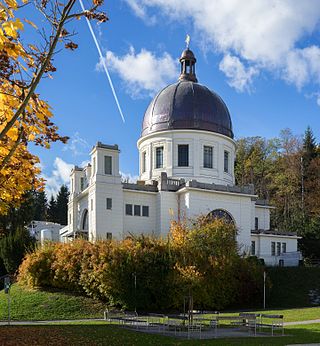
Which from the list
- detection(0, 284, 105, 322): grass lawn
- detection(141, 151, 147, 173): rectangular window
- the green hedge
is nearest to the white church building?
detection(141, 151, 147, 173): rectangular window

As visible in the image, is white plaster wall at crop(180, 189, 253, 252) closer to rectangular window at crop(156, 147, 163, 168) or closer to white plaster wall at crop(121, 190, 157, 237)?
white plaster wall at crop(121, 190, 157, 237)

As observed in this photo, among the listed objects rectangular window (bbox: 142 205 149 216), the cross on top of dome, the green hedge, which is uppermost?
the cross on top of dome

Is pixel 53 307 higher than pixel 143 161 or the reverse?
the reverse

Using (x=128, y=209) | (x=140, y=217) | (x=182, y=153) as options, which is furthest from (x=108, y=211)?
(x=182, y=153)

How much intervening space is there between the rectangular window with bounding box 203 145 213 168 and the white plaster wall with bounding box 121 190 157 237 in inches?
293

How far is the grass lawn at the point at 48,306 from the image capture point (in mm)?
31203

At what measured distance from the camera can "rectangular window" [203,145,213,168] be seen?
186ft

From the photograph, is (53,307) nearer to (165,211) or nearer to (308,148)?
(165,211)

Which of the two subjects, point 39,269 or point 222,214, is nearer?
point 39,269

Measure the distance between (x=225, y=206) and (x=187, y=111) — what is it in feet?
37.1

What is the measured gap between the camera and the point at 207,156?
5691 centimetres

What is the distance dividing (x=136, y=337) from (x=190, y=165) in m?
38.9

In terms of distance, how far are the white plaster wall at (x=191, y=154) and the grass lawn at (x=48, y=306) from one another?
24016 millimetres

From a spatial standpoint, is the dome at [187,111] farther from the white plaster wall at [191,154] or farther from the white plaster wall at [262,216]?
the white plaster wall at [262,216]
